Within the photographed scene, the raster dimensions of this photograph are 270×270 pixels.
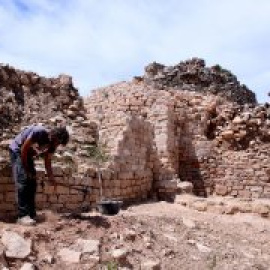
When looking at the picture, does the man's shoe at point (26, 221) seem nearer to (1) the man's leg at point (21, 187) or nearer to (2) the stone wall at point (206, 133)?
(1) the man's leg at point (21, 187)

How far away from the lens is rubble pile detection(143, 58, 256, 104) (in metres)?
17.7

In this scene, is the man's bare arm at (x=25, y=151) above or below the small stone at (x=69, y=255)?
above

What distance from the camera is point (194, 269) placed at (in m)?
5.82

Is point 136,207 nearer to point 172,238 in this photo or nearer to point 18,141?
point 172,238

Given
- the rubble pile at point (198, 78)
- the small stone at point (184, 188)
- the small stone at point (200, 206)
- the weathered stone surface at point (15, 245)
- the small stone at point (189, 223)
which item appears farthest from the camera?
the rubble pile at point (198, 78)

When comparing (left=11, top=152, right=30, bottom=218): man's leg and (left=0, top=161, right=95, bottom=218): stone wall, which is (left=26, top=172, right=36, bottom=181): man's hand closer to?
(left=11, top=152, right=30, bottom=218): man's leg

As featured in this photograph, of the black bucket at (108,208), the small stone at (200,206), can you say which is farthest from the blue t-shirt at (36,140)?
the small stone at (200,206)

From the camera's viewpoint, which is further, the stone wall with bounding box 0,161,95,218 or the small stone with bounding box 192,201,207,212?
the small stone with bounding box 192,201,207,212

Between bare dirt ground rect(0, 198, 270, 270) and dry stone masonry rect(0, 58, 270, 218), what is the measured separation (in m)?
1.52

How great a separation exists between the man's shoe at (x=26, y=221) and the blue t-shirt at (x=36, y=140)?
770 mm

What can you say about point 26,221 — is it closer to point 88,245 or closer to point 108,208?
point 88,245

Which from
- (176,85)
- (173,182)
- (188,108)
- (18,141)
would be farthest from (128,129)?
(176,85)

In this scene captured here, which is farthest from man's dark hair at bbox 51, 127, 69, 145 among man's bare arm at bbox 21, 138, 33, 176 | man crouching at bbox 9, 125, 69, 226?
man's bare arm at bbox 21, 138, 33, 176

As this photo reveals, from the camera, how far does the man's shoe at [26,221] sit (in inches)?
225
